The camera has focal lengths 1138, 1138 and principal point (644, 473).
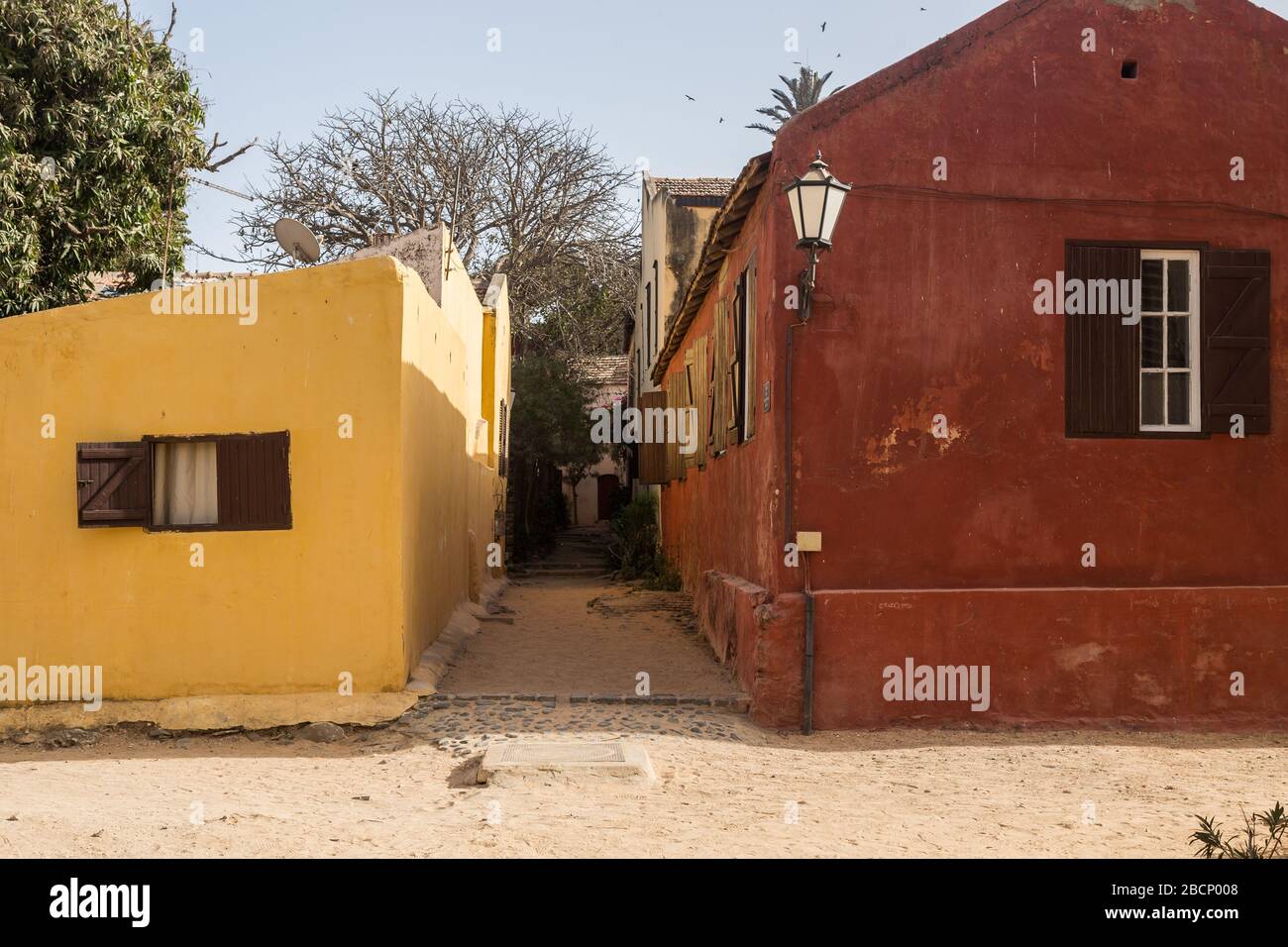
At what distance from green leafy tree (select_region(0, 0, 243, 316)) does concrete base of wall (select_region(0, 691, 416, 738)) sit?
5.78 meters

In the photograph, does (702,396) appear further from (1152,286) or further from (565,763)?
(565,763)

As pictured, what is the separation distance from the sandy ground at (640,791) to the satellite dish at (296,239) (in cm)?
558

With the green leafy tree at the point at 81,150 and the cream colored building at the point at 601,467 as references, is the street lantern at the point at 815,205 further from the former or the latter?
the cream colored building at the point at 601,467

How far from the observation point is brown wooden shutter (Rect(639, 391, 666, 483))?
18.6m

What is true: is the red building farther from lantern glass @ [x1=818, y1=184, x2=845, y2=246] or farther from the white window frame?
lantern glass @ [x1=818, y1=184, x2=845, y2=246]

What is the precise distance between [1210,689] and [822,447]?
126 inches

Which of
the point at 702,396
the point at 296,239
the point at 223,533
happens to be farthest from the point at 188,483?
the point at 702,396

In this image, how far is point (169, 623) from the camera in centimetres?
812

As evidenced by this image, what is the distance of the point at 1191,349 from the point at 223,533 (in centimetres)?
707

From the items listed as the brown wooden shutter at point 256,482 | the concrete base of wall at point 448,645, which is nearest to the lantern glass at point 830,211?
the brown wooden shutter at point 256,482

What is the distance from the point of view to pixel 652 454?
62.8 ft

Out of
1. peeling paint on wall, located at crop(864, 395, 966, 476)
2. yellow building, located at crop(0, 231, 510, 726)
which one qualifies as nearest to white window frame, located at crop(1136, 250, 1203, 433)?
peeling paint on wall, located at crop(864, 395, 966, 476)

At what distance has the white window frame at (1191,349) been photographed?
26.7 ft

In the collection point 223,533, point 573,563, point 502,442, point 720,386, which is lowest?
point 573,563
